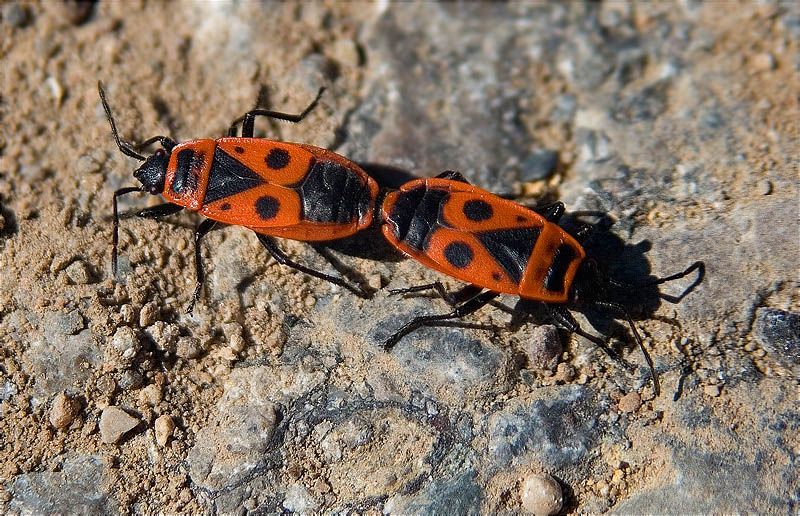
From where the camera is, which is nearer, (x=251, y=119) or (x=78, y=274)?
(x=78, y=274)

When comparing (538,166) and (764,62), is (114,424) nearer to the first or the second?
(538,166)

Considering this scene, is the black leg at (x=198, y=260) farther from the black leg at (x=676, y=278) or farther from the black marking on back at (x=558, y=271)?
the black leg at (x=676, y=278)

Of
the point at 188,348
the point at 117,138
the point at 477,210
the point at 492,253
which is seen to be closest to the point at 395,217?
the point at 477,210

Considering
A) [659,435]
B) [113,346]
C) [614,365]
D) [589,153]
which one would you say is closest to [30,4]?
[113,346]

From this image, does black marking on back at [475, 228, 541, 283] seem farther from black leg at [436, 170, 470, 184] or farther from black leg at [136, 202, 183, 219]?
black leg at [136, 202, 183, 219]

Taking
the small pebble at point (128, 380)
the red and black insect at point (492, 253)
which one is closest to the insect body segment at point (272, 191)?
the red and black insect at point (492, 253)
